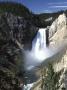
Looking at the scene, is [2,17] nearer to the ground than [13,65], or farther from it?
farther from it

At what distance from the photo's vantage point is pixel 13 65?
148250 millimetres

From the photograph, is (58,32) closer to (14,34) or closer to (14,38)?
(14,38)

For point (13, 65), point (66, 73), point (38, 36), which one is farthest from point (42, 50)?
point (66, 73)

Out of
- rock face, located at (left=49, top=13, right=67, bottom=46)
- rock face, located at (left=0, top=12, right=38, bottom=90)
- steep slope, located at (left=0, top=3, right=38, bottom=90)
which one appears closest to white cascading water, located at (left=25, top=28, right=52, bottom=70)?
steep slope, located at (left=0, top=3, right=38, bottom=90)

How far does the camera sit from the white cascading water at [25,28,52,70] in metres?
158

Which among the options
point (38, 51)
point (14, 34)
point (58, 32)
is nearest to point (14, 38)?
point (14, 34)

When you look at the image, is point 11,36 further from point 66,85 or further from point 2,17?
point 66,85

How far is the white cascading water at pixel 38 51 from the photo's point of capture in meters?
158

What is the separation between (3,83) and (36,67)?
30.4 metres

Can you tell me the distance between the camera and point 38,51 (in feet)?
550

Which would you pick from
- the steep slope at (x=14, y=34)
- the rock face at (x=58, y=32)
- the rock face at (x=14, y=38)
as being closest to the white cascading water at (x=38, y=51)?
the steep slope at (x=14, y=34)

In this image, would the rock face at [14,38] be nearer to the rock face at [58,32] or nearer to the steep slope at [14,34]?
the steep slope at [14,34]

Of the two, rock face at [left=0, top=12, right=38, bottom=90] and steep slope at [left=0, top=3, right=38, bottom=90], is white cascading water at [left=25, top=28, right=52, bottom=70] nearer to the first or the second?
steep slope at [left=0, top=3, right=38, bottom=90]

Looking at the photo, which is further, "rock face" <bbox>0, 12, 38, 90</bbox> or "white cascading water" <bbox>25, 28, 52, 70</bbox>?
"white cascading water" <bbox>25, 28, 52, 70</bbox>
